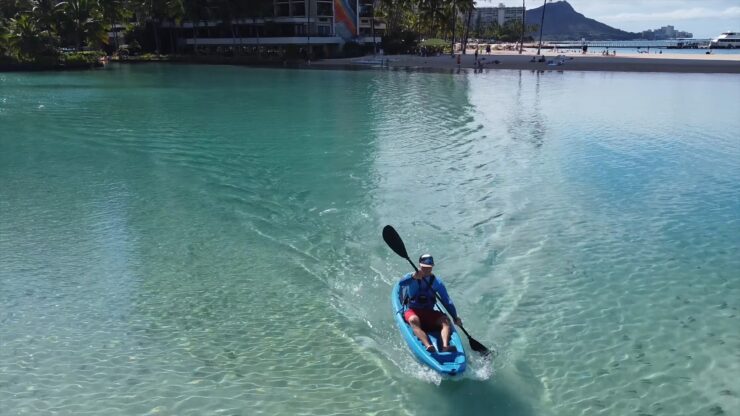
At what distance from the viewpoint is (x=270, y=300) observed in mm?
11461

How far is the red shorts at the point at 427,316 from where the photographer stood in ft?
31.1

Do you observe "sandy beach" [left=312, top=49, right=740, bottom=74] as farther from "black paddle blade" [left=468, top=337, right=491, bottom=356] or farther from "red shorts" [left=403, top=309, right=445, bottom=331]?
"black paddle blade" [left=468, top=337, right=491, bottom=356]

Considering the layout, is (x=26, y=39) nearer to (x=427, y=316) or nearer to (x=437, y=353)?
(x=427, y=316)

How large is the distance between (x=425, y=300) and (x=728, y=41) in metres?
152

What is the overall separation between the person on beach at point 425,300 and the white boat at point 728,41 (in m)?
151

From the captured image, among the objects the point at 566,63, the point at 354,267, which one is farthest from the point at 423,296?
the point at 566,63

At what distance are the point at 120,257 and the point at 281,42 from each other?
7942 cm

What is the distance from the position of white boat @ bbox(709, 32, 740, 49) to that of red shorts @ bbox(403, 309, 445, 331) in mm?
150805

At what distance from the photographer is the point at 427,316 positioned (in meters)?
9.59

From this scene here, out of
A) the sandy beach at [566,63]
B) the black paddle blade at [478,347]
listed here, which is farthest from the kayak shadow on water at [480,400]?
the sandy beach at [566,63]

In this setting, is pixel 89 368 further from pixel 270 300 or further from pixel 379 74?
pixel 379 74

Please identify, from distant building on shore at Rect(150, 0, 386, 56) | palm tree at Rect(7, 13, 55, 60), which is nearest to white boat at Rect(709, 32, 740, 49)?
distant building on shore at Rect(150, 0, 386, 56)

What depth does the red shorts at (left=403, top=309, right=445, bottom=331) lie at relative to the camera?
949 cm

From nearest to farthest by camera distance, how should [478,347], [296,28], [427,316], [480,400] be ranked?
[480,400] → [478,347] → [427,316] → [296,28]
